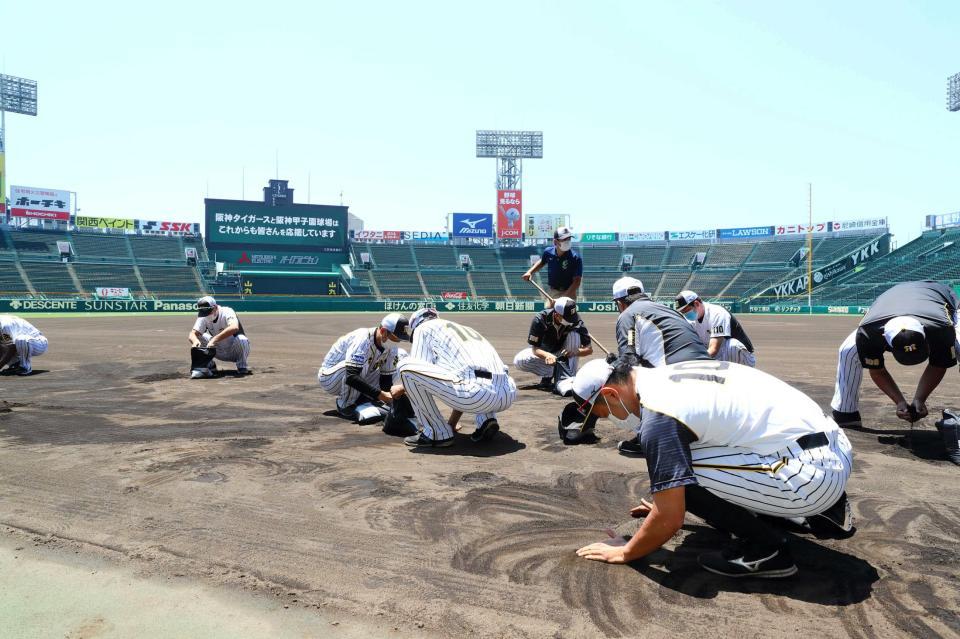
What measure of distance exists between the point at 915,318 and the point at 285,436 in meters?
6.09

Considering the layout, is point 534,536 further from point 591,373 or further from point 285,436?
point 285,436

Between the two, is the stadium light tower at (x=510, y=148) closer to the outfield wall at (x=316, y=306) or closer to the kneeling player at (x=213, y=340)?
the outfield wall at (x=316, y=306)

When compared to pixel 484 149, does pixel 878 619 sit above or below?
below

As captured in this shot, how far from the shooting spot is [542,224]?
223 feet

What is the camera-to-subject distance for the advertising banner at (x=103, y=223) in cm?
5569

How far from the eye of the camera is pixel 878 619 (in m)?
2.71

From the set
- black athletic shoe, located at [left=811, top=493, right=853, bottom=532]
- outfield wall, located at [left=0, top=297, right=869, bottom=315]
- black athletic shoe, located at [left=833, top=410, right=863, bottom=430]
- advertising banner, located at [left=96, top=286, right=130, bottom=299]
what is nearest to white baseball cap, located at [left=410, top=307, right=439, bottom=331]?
black athletic shoe, located at [left=811, top=493, right=853, bottom=532]

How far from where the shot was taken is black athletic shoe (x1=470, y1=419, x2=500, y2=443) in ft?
19.5

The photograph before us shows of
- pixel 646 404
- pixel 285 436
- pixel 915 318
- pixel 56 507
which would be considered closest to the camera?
pixel 646 404

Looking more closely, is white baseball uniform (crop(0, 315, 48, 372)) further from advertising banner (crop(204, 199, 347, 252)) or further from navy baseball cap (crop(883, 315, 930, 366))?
advertising banner (crop(204, 199, 347, 252))

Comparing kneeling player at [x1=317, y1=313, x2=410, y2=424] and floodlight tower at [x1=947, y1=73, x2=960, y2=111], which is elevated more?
floodlight tower at [x1=947, y1=73, x2=960, y2=111]

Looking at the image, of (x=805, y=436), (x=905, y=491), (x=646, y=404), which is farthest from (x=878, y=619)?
(x=905, y=491)

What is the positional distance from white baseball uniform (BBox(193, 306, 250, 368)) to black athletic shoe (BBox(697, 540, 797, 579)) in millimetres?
9450

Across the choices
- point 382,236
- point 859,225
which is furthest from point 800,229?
point 382,236
